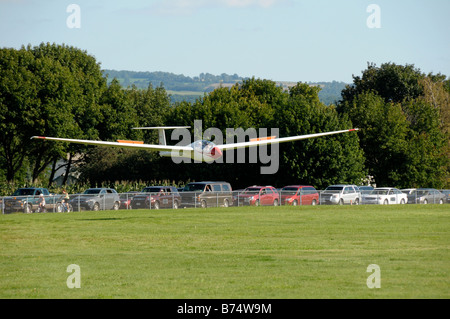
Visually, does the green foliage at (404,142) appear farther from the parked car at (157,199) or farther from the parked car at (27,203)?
the parked car at (27,203)

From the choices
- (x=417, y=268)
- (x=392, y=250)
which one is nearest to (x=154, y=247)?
(x=392, y=250)

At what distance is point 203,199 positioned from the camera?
50031 mm

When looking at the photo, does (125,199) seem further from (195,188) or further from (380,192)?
(380,192)

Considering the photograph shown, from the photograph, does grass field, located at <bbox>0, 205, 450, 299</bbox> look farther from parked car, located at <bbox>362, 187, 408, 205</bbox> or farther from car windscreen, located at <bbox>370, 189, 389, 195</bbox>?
car windscreen, located at <bbox>370, 189, 389, 195</bbox>

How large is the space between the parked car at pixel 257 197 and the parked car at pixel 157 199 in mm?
5255

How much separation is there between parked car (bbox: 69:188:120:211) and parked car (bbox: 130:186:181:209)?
1.38 m

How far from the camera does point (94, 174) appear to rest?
73.2m

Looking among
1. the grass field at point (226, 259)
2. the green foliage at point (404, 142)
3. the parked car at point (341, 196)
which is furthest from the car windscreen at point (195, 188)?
the green foliage at point (404, 142)

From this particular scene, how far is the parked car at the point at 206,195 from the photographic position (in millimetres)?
49281

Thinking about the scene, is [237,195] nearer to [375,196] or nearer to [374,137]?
[375,196]

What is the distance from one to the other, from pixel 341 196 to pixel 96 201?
19.0 metres

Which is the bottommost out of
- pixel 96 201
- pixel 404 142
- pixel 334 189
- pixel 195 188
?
pixel 96 201
